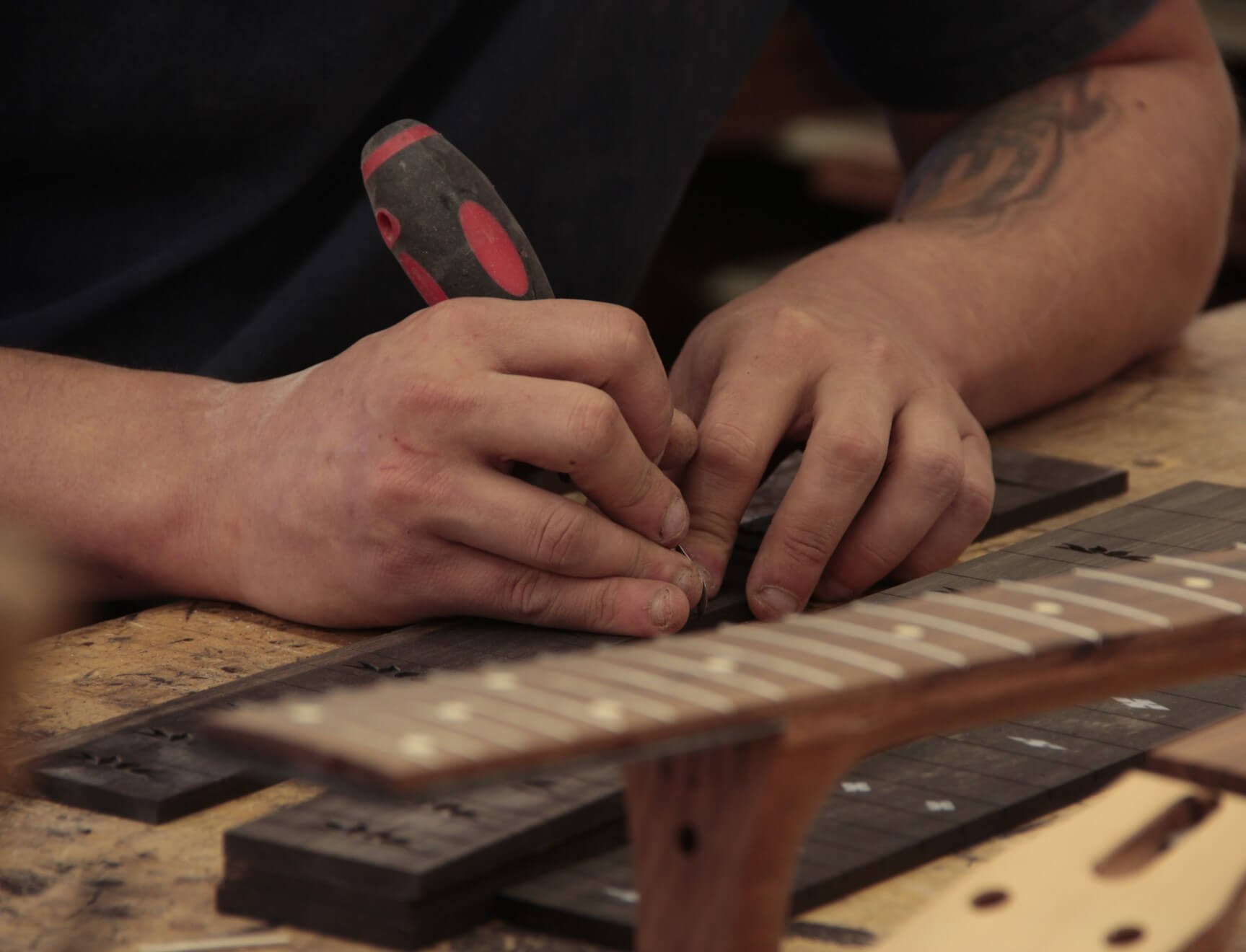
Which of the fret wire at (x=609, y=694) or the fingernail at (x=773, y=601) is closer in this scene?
the fret wire at (x=609, y=694)

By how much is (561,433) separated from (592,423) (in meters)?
0.02

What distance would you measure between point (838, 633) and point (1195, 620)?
133mm

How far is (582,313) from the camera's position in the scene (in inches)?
31.2

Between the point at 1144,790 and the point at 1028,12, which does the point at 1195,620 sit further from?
the point at 1028,12

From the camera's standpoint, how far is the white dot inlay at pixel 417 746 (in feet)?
1.15

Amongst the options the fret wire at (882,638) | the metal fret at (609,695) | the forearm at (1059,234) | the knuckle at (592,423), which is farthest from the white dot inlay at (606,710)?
the forearm at (1059,234)

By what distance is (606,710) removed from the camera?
39 cm

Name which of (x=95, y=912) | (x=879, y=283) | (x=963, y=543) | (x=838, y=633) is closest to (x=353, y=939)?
(x=95, y=912)

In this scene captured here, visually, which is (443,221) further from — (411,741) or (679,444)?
(411,741)

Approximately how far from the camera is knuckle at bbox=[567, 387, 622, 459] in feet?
A: 2.48

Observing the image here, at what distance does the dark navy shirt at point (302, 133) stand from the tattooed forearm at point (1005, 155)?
36 millimetres

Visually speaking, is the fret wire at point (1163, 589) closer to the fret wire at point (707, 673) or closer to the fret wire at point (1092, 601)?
the fret wire at point (1092, 601)

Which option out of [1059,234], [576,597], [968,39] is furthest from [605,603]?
[968,39]

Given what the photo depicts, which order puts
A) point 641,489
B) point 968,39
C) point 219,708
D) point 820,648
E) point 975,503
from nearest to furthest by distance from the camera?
point 820,648 → point 219,708 → point 641,489 → point 975,503 → point 968,39
